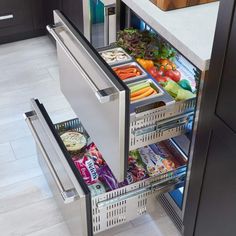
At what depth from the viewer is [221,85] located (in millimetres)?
1042

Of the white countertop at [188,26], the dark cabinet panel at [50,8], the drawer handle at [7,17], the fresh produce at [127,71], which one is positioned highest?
the white countertop at [188,26]

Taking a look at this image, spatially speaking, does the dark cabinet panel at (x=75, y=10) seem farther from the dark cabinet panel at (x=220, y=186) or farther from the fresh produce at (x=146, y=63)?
the dark cabinet panel at (x=220, y=186)

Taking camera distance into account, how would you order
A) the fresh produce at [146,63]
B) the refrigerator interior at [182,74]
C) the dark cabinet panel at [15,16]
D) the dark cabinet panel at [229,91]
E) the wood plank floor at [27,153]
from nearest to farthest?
the dark cabinet panel at [229,91], the refrigerator interior at [182,74], the fresh produce at [146,63], the wood plank floor at [27,153], the dark cabinet panel at [15,16]

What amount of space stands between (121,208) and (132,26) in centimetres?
68

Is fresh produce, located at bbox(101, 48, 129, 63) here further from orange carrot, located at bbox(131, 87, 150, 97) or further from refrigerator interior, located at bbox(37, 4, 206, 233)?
orange carrot, located at bbox(131, 87, 150, 97)

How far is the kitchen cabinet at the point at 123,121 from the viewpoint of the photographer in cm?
115

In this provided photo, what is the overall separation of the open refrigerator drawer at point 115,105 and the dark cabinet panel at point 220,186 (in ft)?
0.58

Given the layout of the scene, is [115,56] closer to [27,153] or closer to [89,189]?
[89,189]

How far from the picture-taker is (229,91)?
101 cm

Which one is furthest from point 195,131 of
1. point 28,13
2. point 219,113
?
point 28,13

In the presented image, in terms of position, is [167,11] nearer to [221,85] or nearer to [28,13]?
[221,85]

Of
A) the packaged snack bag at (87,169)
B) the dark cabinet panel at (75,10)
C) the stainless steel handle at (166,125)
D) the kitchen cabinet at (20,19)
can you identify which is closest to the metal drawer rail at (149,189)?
the packaged snack bag at (87,169)

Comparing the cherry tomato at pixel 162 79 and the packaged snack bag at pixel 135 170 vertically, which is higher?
the cherry tomato at pixel 162 79

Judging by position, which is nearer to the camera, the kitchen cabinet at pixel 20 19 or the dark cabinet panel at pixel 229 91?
the dark cabinet panel at pixel 229 91
